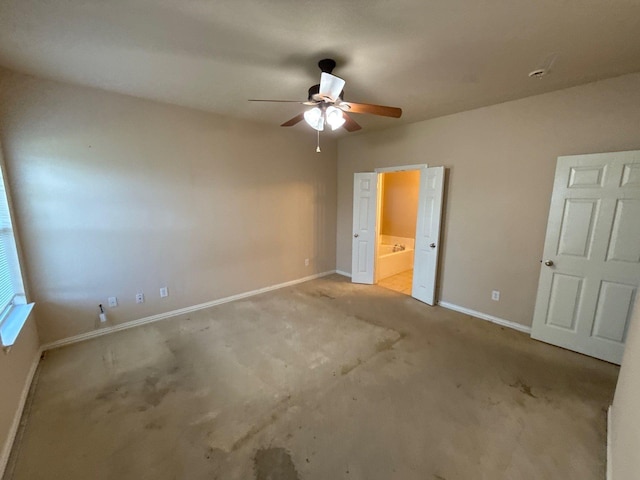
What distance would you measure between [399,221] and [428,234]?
8.12 feet

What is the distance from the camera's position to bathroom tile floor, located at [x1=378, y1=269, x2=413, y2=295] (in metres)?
4.45

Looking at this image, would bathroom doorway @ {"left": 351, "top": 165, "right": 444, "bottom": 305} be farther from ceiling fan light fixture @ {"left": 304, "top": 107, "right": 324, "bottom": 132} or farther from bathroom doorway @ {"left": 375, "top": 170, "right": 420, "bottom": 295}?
ceiling fan light fixture @ {"left": 304, "top": 107, "right": 324, "bottom": 132}

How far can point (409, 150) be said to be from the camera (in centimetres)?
396

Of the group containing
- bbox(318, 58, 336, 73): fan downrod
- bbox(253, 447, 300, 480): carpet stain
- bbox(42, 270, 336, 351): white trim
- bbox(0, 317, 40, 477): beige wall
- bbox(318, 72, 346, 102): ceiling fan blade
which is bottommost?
bbox(253, 447, 300, 480): carpet stain

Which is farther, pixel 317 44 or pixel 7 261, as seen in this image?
pixel 7 261

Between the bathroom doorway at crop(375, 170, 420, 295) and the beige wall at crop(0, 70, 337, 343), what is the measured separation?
7.44 ft

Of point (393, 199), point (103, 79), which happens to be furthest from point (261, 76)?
point (393, 199)

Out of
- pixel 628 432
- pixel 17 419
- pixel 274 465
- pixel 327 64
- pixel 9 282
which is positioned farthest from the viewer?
pixel 9 282

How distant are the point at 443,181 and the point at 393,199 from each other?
2.71 metres

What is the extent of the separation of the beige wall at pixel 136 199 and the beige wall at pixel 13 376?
0.39 metres

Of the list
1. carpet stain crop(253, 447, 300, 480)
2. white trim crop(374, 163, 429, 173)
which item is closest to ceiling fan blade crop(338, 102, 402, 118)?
white trim crop(374, 163, 429, 173)

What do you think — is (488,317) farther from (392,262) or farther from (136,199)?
(136,199)

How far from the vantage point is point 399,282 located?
4.81 m

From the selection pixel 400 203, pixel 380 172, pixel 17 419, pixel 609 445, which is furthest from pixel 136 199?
pixel 400 203
